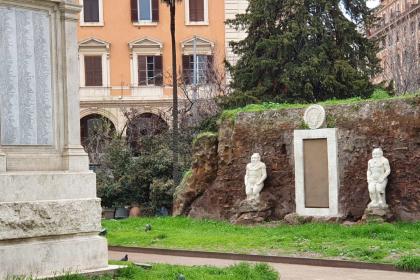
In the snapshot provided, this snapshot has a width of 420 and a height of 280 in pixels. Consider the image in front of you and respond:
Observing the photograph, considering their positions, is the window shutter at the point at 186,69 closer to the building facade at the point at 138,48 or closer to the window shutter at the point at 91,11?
the building facade at the point at 138,48

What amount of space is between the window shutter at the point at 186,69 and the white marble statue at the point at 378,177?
948 inches

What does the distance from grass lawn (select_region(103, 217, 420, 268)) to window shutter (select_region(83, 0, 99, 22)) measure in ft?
84.9

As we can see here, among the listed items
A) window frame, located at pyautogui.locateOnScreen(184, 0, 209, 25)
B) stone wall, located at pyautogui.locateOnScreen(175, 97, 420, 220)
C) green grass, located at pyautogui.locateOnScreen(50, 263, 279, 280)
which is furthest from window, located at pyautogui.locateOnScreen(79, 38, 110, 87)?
green grass, located at pyautogui.locateOnScreen(50, 263, 279, 280)

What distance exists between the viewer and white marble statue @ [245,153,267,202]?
832 inches

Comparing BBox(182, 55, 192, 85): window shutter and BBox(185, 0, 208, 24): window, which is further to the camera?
BBox(185, 0, 208, 24): window

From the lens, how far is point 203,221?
2236 centimetres

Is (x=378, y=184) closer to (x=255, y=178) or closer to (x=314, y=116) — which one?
(x=314, y=116)

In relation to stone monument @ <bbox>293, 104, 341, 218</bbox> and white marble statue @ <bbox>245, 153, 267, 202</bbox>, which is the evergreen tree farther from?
stone monument @ <bbox>293, 104, 341, 218</bbox>

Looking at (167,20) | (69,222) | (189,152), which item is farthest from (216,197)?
(167,20)

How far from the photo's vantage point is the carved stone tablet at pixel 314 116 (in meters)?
20.2

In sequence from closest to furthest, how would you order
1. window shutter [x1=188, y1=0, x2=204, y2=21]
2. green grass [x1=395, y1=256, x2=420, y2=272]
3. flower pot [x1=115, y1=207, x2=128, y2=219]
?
green grass [x1=395, y1=256, x2=420, y2=272] < flower pot [x1=115, y1=207, x2=128, y2=219] < window shutter [x1=188, y1=0, x2=204, y2=21]

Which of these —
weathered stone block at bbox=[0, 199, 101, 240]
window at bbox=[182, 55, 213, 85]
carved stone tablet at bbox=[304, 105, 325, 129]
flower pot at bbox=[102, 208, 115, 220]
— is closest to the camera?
weathered stone block at bbox=[0, 199, 101, 240]

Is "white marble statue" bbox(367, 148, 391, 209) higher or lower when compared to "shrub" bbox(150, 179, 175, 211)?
higher

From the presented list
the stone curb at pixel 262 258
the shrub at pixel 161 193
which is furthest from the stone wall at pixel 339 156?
the stone curb at pixel 262 258
